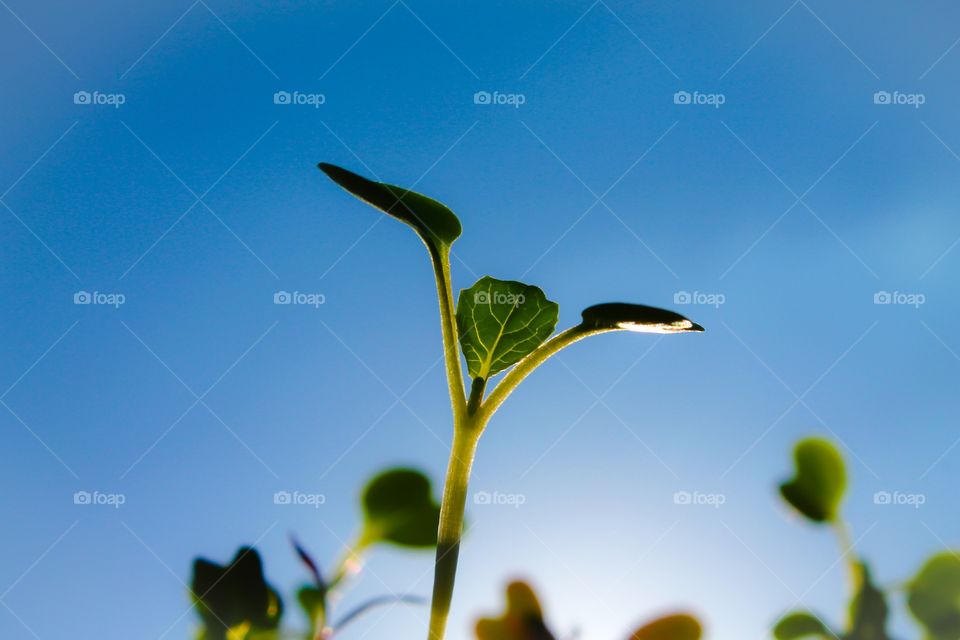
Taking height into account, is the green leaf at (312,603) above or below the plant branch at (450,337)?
below

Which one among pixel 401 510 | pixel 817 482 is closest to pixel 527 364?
pixel 401 510

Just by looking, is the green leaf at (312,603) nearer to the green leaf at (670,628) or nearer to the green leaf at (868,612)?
the green leaf at (670,628)

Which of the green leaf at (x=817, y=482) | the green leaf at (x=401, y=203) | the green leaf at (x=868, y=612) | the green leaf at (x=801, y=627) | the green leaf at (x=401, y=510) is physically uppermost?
the green leaf at (x=401, y=203)

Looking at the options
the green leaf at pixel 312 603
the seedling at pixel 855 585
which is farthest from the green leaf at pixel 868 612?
the green leaf at pixel 312 603

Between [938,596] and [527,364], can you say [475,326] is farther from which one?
[938,596]

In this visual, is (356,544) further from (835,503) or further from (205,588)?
(835,503)
